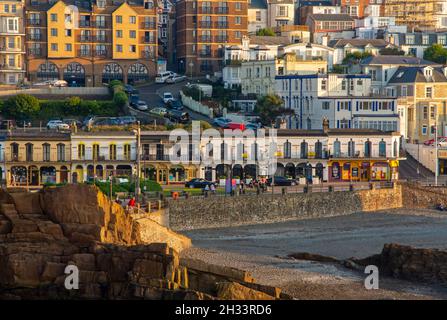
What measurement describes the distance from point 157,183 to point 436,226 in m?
14.4

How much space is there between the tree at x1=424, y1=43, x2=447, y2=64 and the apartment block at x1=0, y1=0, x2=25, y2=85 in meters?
30.6

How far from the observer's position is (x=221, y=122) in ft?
320

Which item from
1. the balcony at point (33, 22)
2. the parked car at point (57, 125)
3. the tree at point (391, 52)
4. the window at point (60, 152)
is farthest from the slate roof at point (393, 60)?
the window at point (60, 152)

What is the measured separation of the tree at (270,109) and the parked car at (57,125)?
12781mm

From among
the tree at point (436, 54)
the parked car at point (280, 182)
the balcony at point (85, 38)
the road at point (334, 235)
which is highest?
the balcony at point (85, 38)

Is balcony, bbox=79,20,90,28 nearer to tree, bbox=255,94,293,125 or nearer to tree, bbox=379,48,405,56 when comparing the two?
tree, bbox=255,94,293,125

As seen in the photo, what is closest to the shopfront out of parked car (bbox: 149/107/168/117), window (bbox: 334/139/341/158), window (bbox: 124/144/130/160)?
window (bbox: 334/139/341/158)

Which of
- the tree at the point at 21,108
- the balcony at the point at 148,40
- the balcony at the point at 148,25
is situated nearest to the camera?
the tree at the point at 21,108

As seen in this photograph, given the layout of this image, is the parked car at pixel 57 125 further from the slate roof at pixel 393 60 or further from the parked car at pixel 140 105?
the slate roof at pixel 393 60

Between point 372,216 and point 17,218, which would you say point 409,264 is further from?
point 372,216

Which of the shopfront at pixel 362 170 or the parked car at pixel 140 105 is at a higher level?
the parked car at pixel 140 105

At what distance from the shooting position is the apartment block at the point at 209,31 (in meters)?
120

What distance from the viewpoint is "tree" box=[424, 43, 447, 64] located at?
4724 inches
